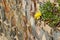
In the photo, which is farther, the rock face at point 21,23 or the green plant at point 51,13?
the rock face at point 21,23

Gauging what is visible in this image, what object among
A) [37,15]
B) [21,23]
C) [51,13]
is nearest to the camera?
[51,13]

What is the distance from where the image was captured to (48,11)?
5.68 ft

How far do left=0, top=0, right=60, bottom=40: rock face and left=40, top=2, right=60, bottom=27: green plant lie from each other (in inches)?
2.4

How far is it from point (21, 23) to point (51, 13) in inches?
19.2

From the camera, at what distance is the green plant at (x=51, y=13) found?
170cm

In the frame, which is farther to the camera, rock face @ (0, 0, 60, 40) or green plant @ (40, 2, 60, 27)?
rock face @ (0, 0, 60, 40)

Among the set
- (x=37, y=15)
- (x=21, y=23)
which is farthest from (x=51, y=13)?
(x=21, y=23)

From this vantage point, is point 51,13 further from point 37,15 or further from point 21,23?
point 21,23

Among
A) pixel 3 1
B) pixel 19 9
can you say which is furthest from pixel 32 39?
pixel 3 1

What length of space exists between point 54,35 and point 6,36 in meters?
0.76

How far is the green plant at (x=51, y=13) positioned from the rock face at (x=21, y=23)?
6cm

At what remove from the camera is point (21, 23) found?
2141mm

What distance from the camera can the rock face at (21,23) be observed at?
1.85m

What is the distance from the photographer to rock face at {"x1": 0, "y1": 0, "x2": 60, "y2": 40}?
72.9 inches
